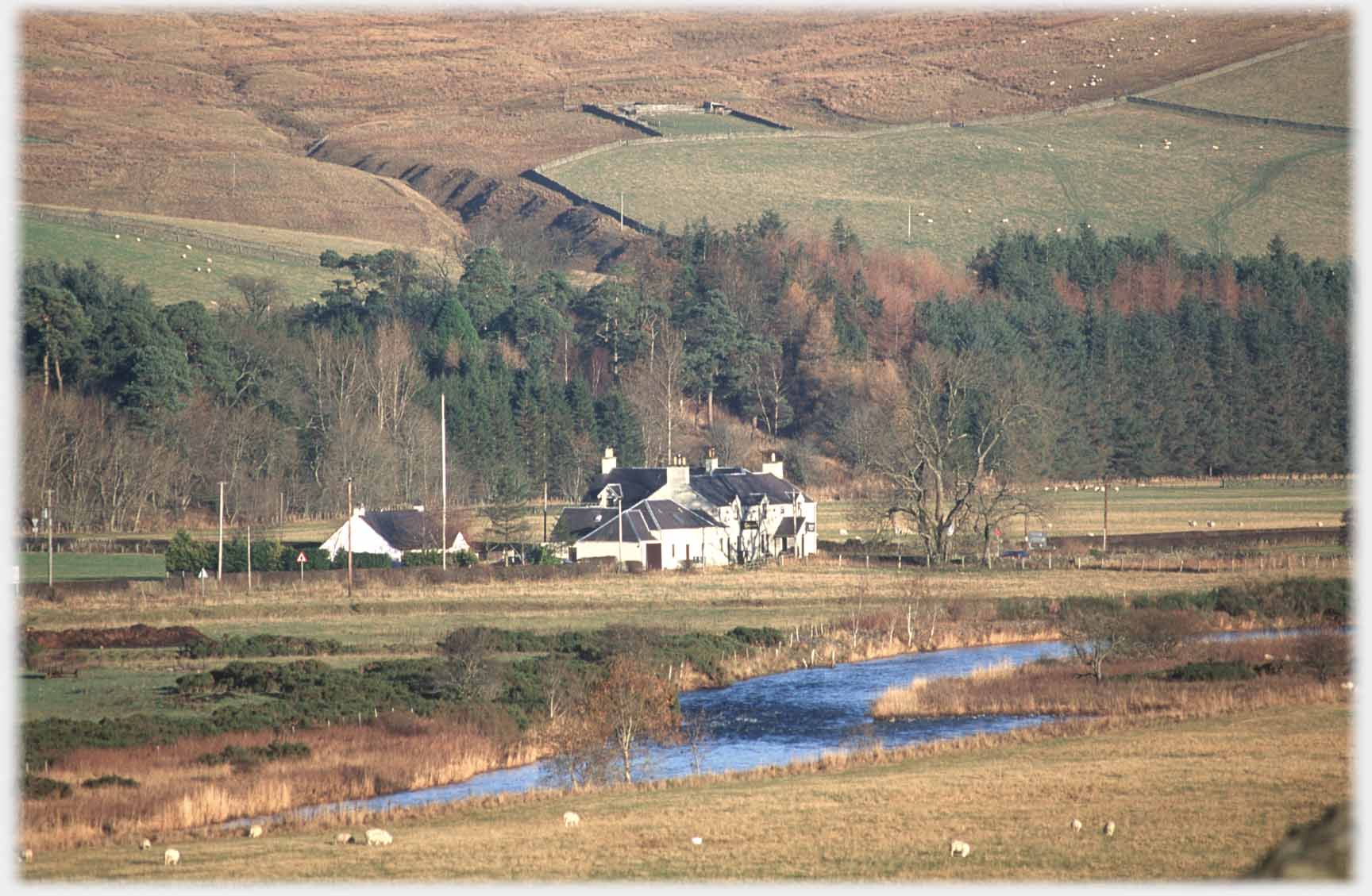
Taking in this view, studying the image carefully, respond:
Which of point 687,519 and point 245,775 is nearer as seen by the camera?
point 245,775

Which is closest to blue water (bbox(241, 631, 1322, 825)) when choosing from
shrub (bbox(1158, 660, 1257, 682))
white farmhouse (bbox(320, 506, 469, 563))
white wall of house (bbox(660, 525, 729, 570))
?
shrub (bbox(1158, 660, 1257, 682))

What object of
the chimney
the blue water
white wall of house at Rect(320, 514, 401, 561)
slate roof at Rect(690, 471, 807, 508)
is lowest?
the blue water

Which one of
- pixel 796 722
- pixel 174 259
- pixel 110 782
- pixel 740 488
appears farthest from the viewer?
pixel 174 259

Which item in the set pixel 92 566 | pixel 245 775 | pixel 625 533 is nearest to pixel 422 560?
pixel 625 533

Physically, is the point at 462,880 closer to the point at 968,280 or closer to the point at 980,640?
the point at 980,640

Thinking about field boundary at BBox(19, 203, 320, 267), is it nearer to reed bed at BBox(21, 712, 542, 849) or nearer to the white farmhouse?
the white farmhouse

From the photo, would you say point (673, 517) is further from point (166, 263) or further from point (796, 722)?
point (166, 263)

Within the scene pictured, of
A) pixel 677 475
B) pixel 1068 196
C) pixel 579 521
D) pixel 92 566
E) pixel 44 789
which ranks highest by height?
pixel 1068 196

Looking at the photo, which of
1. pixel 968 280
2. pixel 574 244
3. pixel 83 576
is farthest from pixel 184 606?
pixel 574 244
